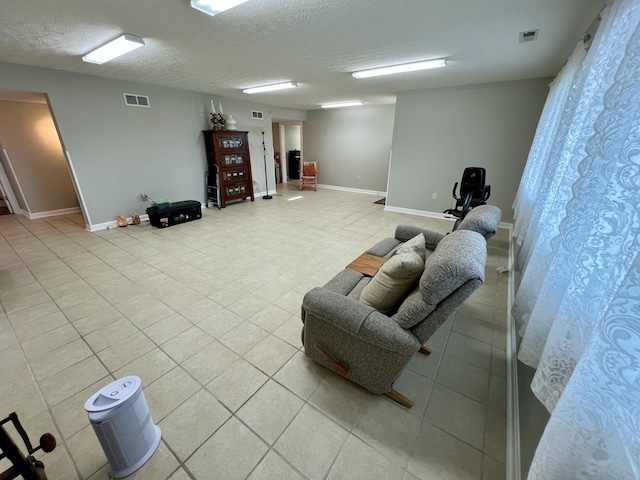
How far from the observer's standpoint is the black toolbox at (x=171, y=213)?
441 cm

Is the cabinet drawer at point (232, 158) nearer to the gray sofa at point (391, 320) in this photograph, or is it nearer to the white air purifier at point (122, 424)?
the gray sofa at point (391, 320)

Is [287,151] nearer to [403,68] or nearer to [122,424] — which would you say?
[403,68]

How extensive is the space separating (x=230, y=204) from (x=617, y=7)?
6.02 metres

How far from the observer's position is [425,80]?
3986 mm

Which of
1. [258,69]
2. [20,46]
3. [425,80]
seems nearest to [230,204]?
[258,69]

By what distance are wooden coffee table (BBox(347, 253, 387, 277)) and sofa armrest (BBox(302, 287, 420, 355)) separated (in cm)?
62

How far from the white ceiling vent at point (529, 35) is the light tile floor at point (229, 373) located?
2.35 metres

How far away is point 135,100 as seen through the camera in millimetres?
4305

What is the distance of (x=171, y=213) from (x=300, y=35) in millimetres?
3587

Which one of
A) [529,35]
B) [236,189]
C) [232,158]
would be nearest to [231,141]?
[232,158]

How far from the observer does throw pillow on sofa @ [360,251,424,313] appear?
1413 mm

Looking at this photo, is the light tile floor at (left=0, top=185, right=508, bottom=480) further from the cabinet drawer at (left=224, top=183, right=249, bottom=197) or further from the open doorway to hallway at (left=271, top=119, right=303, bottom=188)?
the open doorway to hallway at (left=271, top=119, right=303, bottom=188)

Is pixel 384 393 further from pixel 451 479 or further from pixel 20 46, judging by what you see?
pixel 20 46

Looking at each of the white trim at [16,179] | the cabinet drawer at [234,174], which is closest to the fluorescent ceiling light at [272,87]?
the cabinet drawer at [234,174]
